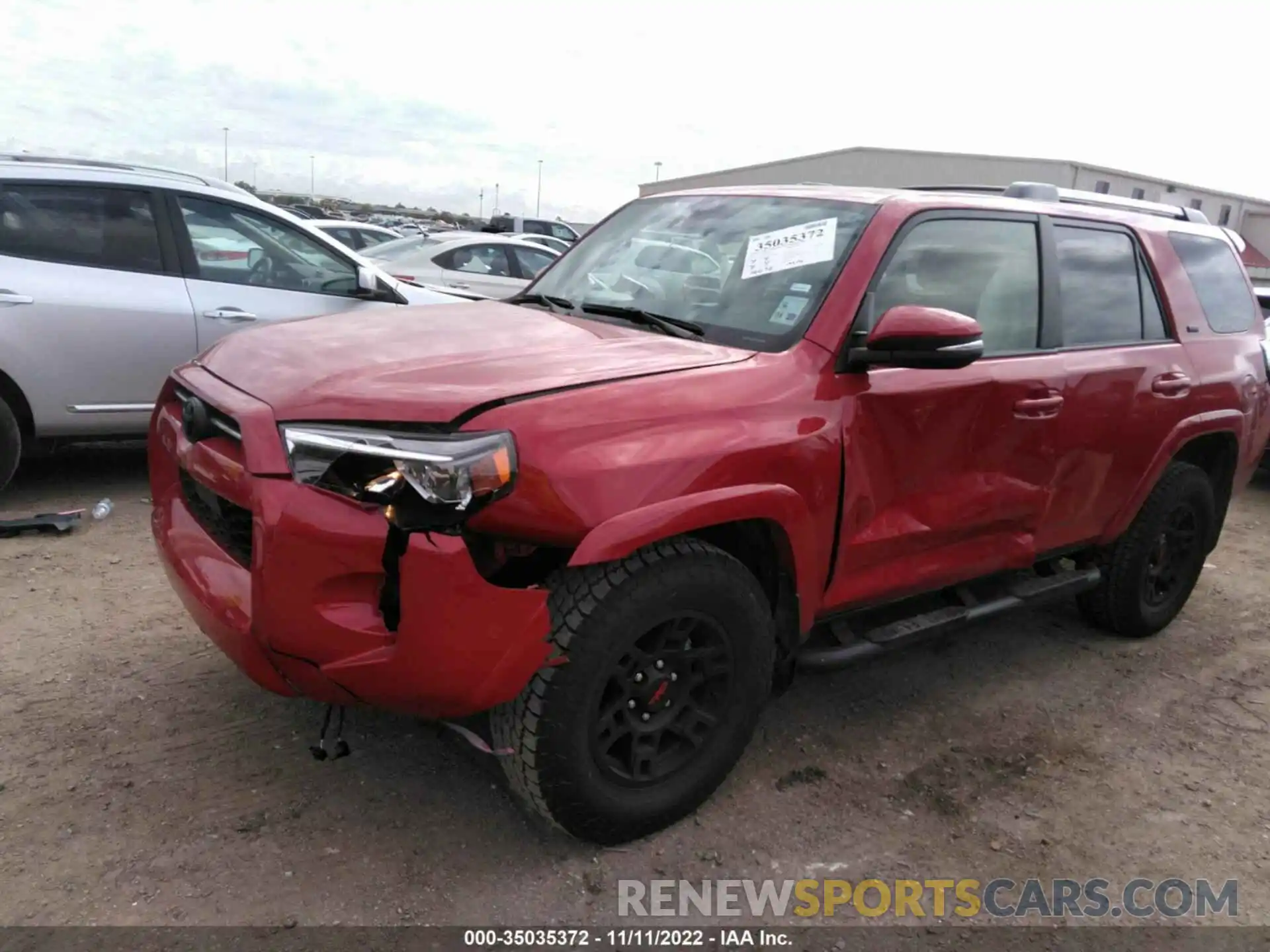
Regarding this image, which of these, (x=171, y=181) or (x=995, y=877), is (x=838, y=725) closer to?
(x=995, y=877)

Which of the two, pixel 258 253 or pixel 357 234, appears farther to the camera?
pixel 357 234

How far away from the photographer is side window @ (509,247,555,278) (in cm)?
1058

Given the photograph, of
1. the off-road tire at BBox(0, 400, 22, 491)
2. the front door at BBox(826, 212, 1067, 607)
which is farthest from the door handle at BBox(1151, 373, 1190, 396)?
the off-road tire at BBox(0, 400, 22, 491)

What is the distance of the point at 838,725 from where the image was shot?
3453 mm

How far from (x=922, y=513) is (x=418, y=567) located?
5.55 feet

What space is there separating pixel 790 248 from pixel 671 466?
1.06 metres

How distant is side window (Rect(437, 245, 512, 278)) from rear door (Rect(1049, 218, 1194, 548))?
7.13 metres

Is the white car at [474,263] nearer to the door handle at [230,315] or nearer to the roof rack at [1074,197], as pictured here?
the door handle at [230,315]

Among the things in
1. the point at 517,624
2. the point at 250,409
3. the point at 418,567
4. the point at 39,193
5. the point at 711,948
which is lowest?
the point at 711,948

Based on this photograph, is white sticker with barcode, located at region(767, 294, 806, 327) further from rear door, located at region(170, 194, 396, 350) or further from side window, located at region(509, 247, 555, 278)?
side window, located at region(509, 247, 555, 278)

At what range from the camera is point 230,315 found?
538 cm

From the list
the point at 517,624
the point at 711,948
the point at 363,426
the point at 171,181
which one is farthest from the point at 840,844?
the point at 171,181

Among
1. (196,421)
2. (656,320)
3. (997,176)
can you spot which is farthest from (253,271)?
(997,176)

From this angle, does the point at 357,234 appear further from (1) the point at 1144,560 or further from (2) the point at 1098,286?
(1) the point at 1144,560
